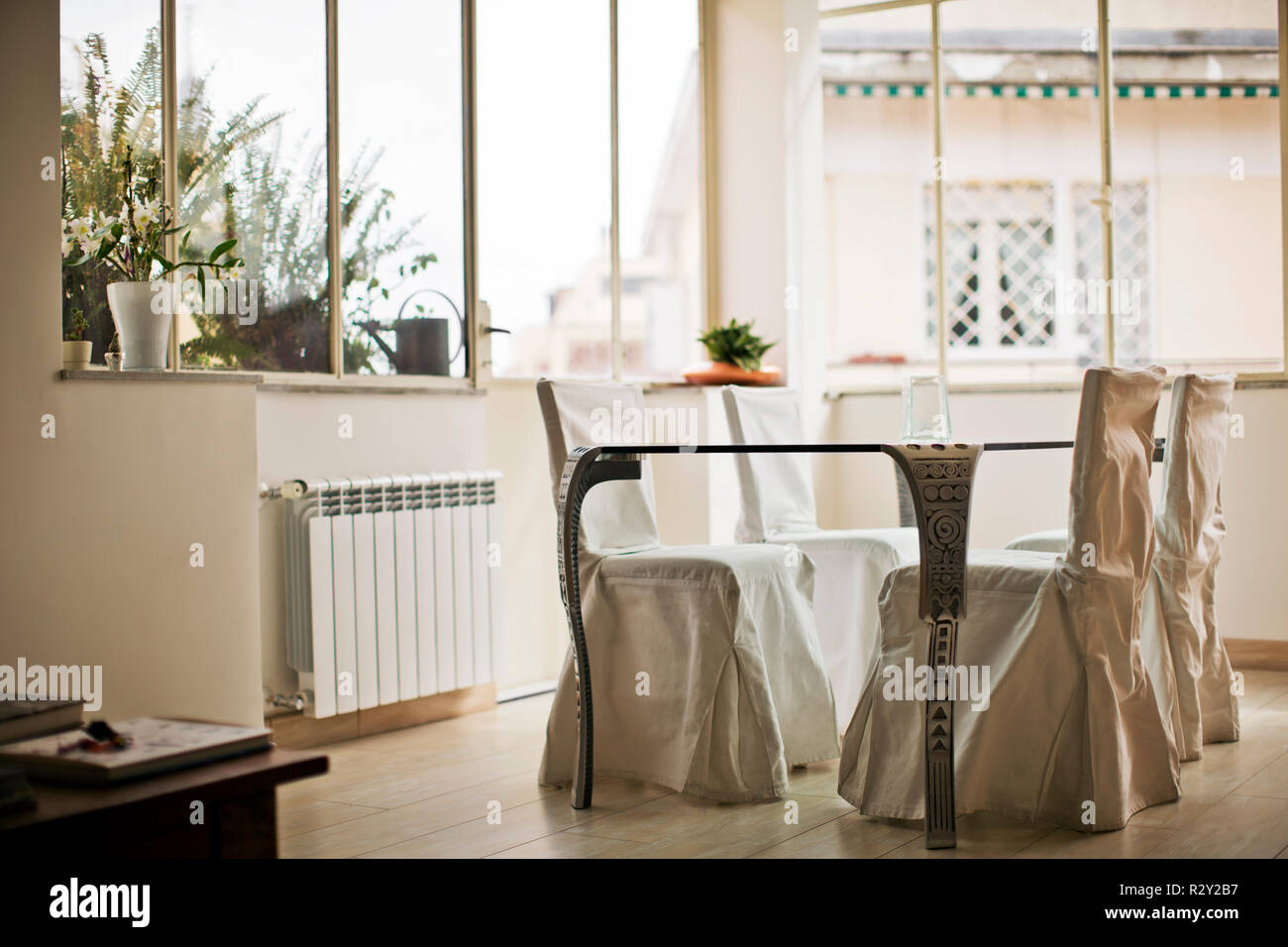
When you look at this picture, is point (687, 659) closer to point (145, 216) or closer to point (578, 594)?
point (578, 594)

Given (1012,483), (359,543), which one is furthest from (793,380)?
(359,543)

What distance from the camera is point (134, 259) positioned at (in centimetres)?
285

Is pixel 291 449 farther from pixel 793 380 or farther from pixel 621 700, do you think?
pixel 793 380

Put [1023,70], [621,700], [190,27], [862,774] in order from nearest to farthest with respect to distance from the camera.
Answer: [862,774]
[621,700]
[190,27]
[1023,70]

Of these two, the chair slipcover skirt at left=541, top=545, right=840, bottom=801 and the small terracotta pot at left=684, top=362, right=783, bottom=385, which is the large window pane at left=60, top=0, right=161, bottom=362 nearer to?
the chair slipcover skirt at left=541, top=545, right=840, bottom=801

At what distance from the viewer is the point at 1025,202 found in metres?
6.11

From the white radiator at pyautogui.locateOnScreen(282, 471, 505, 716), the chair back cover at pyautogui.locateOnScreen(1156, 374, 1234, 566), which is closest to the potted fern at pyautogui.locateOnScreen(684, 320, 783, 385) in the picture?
the white radiator at pyautogui.locateOnScreen(282, 471, 505, 716)

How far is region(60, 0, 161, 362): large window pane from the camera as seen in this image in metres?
3.00

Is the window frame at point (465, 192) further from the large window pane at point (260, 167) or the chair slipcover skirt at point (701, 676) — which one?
the chair slipcover skirt at point (701, 676)

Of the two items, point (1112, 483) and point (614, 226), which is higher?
point (614, 226)

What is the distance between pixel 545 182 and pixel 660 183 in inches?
25.0

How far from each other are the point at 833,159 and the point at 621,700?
3.75 metres

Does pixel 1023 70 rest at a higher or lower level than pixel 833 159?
higher

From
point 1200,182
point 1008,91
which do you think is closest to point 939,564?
point 1200,182
